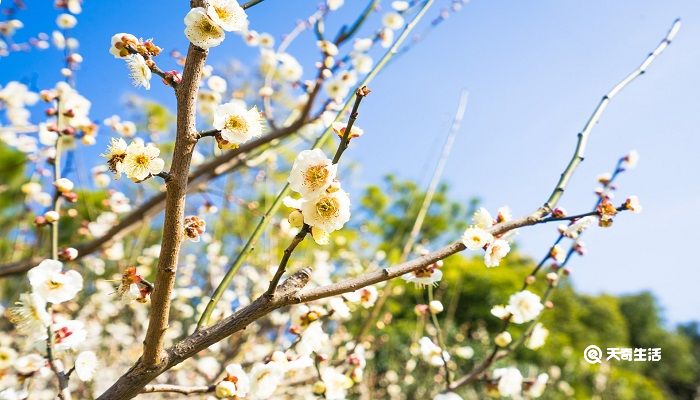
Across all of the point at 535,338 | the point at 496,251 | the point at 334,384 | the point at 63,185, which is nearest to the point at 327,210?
the point at 496,251

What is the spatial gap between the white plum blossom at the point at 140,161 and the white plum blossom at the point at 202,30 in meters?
Answer: 0.20

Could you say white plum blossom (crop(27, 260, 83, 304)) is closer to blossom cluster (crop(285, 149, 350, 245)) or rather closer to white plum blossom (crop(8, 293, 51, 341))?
white plum blossom (crop(8, 293, 51, 341))

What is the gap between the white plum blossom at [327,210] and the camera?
0.75 metres

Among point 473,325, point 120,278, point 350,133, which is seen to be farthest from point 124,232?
point 473,325

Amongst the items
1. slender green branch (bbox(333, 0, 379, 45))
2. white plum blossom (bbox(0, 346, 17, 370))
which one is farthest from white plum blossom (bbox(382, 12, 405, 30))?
white plum blossom (bbox(0, 346, 17, 370))

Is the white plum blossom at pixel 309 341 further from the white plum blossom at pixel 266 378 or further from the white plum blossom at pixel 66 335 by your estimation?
the white plum blossom at pixel 66 335

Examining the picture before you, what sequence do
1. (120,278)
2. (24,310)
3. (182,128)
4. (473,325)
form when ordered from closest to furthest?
(182,128) < (120,278) < (24,310) < (473,325)

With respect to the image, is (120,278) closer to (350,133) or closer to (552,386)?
(350,133)

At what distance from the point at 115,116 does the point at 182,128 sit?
5.82ft

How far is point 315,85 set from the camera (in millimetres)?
2307

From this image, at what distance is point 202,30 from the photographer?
787 millimetres

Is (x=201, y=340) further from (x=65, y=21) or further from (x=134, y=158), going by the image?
(x=65, y=21)

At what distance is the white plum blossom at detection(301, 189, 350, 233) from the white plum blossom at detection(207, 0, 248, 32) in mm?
342

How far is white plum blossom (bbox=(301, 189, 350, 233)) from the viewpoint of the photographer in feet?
2.46
